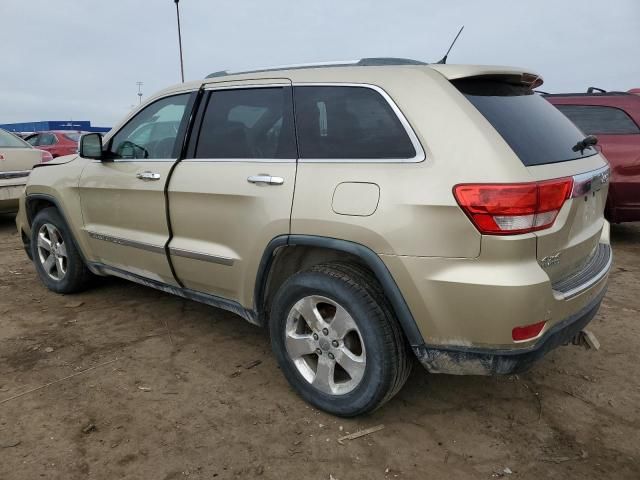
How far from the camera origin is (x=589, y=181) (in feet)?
7.94

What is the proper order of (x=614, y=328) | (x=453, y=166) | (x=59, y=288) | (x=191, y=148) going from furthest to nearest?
1. (x=59, y=288)
2. (x=614, y=328)
3. (x=191, y=148)
4. (x=453, y=166)

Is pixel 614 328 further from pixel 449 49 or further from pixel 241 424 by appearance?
pixel 241 424

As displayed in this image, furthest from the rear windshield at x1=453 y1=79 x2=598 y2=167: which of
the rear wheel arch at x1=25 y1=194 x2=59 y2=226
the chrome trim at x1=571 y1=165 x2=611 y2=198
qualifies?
the rear wheel arch at x1=25 y1=194 x2=59 y2=226

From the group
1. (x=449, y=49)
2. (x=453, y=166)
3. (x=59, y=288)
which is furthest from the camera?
(x=59, y=288)

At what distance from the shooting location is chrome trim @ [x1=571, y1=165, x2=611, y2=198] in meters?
2.29

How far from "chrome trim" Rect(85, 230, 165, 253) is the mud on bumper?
1.87m

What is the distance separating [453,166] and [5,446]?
2.40 m

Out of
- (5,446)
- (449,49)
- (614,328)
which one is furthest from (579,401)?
(5,446)

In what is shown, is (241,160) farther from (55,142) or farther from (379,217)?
(55,142)

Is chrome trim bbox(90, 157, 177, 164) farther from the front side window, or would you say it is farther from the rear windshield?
the rear windshield

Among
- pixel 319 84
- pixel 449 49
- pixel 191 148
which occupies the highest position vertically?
pixel 449 49

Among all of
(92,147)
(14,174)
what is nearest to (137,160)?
(92,147)

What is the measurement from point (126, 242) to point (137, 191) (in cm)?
40

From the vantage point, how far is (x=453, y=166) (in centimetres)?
216
